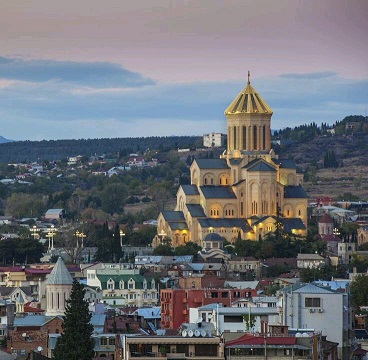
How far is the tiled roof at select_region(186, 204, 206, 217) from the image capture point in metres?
152

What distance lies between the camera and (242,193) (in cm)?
15375

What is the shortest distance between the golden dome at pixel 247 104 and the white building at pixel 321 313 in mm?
84291

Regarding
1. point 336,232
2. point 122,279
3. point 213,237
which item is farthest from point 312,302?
point 336,232

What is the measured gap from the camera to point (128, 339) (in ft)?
206

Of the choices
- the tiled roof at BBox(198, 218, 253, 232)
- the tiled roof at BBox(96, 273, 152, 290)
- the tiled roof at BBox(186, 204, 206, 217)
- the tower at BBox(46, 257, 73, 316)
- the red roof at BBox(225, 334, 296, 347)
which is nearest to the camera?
the red roof at BBox(225, 334, 296, 347)

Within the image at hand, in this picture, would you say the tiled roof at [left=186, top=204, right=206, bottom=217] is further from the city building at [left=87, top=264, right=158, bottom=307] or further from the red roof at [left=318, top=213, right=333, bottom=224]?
the city building at [left=87, top=264, right=158, bottom=307]

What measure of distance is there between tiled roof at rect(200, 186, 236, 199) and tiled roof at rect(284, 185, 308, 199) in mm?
3590

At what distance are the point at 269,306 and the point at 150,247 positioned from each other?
233ft

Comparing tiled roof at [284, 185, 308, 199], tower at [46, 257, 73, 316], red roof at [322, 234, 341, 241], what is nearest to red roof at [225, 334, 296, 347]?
tower at [46, 257, 73, 316]

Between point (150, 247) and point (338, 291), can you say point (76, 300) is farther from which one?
point (150, 247)

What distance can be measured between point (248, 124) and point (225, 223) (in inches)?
385

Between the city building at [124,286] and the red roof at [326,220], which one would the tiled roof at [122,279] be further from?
the red roof at [326,220]

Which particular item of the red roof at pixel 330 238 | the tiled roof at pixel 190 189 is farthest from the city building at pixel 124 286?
the tiled roof at pixel 190 189

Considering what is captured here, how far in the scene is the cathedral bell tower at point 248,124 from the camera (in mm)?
157500
